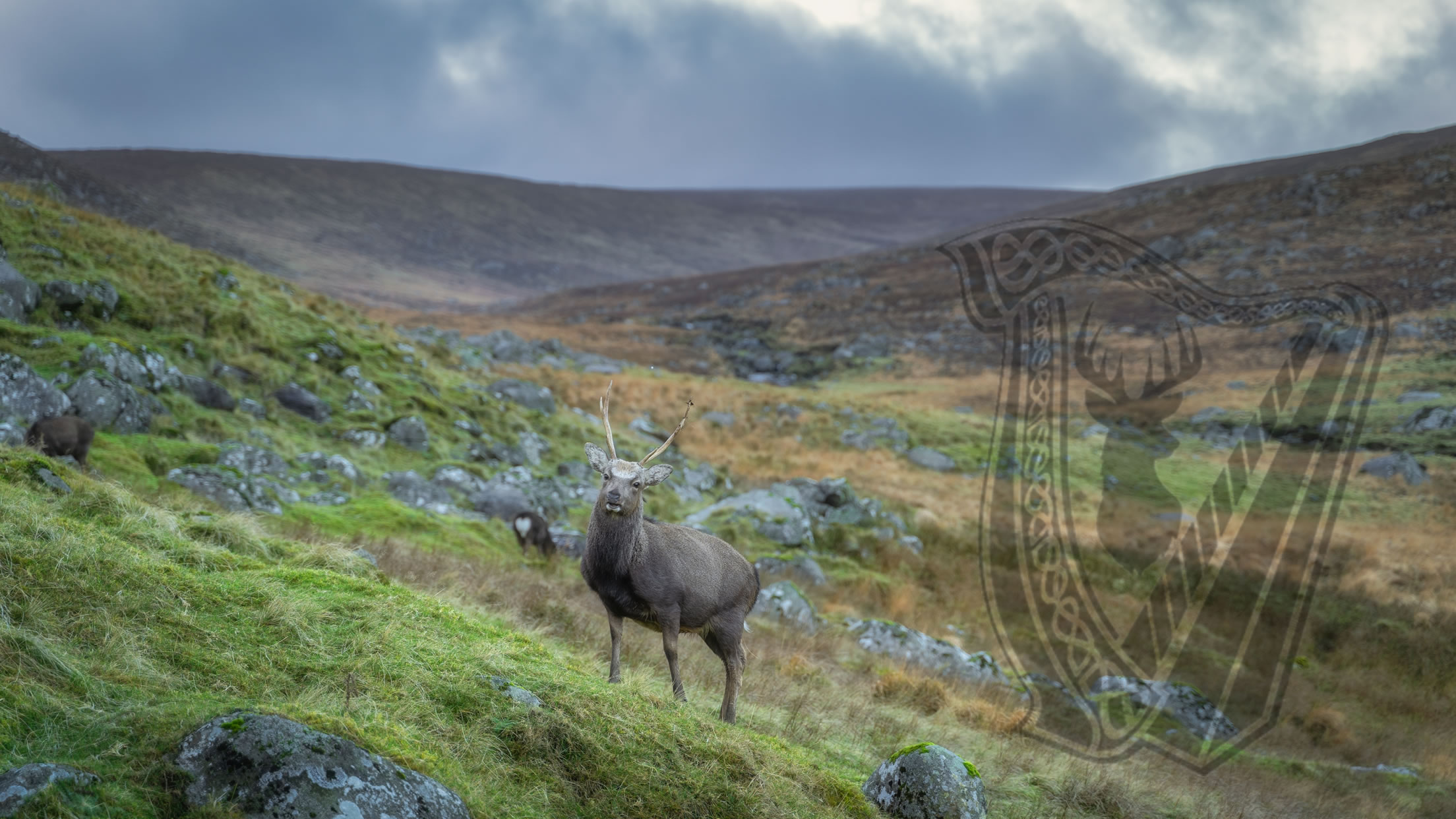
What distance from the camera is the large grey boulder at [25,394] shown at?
1210 centimetres

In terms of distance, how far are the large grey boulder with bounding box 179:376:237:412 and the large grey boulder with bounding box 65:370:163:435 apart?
151cm

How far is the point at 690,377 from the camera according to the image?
4831cm

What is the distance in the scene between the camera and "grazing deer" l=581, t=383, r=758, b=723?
7238 millimetres

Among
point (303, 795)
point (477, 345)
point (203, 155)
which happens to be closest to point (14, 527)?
point (303, 795)

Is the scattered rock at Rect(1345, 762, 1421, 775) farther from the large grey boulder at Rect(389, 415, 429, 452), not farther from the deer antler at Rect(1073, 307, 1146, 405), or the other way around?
the large grey boulder at Rect(389, 415, 429, 452)

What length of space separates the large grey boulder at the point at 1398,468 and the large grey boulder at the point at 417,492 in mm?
29450

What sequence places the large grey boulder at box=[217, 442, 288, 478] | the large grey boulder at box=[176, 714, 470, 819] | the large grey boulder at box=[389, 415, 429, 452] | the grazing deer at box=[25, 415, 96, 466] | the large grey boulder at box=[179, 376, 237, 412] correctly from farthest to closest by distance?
the large grey boulder at box=[389, 415, 429, 452] → the large grey boulder at box=[179, 376, 237, 412] → the large grey boulder at box=[217, 442, 288, 478] → the grazing deer at box=[25, 415, 96, 466] → the large grey boulder at box=[176, 714, 470, 819]

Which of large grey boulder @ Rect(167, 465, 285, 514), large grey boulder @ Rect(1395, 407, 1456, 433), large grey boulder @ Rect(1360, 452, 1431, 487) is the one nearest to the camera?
large grey boulder @ Rect(167, 465, 285, 514)

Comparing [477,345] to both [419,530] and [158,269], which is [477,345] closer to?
[158,269]

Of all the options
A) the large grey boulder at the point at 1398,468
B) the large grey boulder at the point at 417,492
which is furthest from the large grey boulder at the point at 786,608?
the large grey boulder at the point at 1398,468

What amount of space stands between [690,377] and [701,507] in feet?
88.6

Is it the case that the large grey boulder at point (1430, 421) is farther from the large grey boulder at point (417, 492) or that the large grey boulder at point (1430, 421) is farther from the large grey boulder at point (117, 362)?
the large grey boulder at point (117, 362)

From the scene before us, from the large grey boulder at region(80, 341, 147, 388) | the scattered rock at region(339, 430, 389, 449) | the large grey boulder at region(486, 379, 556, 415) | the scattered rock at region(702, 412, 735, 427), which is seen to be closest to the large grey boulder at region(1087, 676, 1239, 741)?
the scattered rock at region(339, 430, 389, 449)

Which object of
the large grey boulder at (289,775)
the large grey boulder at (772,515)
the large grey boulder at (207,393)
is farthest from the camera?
the large grey boulder at (772,515)
